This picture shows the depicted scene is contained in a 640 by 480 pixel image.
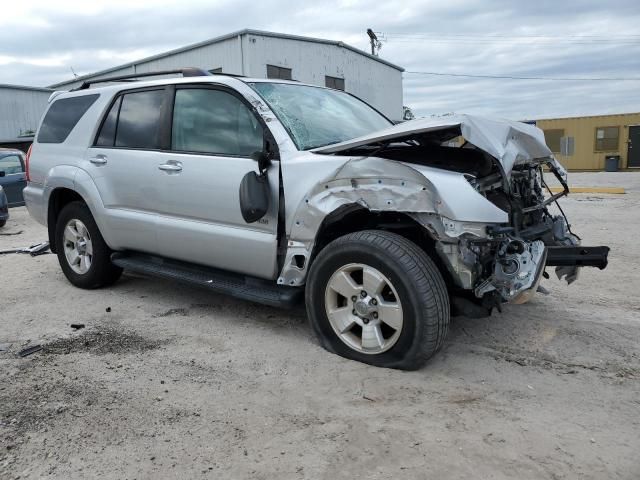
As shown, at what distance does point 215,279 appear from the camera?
4.18 metres

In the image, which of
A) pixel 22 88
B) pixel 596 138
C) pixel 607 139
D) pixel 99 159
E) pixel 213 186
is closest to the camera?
pixel 213 186

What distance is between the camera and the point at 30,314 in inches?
184

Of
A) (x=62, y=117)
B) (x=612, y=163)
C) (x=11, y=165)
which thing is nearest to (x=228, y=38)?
(x=11, y=165)

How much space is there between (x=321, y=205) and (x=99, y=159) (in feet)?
8.01

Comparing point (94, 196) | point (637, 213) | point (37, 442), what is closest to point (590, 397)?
point (37, 442)

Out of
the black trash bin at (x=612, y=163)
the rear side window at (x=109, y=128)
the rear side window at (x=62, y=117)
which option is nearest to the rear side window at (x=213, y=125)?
the rear side window at (x=109, y=128)

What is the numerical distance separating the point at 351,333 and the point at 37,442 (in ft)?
5.96

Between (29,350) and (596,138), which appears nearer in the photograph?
Answer: (29,350)

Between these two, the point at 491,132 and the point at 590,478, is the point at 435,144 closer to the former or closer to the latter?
the point at 491,132

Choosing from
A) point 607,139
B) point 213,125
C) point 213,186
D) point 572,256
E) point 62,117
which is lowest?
point 572,256

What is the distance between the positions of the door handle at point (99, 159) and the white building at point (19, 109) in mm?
19416

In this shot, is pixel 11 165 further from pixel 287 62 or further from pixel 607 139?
pixel 607 139

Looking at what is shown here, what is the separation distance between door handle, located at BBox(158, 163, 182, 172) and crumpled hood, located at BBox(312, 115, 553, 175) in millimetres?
1157

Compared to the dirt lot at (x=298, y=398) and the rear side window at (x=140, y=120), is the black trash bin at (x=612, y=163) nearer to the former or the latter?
the dirt lot at (x=298, y=398)
